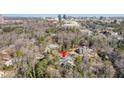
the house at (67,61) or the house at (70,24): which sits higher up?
the house at (70,24)

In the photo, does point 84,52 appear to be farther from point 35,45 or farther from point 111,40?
point 35,45

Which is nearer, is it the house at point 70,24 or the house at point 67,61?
the house at point 67,61

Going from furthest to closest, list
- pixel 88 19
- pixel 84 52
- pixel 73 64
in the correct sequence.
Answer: pixel 88 19, pixel 84 52, pixel 73 64

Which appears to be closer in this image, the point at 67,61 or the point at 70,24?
the point at 67,61

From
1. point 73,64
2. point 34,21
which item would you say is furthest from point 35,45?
point 73,64

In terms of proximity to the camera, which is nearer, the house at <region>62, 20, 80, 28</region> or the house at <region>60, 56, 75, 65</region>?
the house at <region>60, 56, 75, 65</region>

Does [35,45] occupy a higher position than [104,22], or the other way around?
[104,22]

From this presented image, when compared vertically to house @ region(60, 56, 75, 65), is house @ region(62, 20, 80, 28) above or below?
above

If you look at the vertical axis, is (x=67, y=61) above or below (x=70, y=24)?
below
